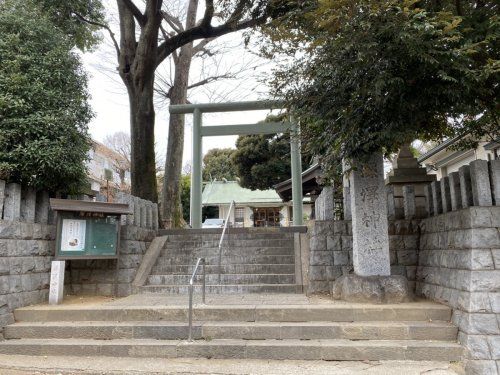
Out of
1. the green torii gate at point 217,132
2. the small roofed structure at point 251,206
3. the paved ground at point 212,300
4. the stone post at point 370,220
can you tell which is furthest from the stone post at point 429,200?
the small roofed structure at point 251,206

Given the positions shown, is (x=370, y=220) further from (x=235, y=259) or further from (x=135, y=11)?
(x=135, y=11)

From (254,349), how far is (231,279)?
246 cm

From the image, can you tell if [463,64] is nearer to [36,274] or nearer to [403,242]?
[403,242]

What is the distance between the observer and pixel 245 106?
35.2 feet

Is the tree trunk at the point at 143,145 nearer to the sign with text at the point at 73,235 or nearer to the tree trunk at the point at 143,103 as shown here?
the tree trunk at the point at 143,103

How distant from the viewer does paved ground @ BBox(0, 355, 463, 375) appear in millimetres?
3955

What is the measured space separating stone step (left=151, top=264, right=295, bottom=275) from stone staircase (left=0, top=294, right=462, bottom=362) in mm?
1769

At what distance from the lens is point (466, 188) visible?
472 cm

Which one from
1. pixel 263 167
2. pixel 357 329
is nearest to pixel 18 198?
pixel 357 329

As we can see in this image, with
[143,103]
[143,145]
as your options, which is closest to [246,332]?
[143,145]

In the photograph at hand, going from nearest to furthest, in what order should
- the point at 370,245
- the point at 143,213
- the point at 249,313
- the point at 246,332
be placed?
1. the point at 246,332
2. the point at 249,313
3. the point at 370,245
4. the point at 143,213

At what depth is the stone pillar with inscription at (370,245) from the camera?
515cm

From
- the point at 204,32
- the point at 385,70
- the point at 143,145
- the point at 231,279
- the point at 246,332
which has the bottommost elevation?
the point at 246,332

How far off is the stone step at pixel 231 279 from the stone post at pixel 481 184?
10.5 ft
